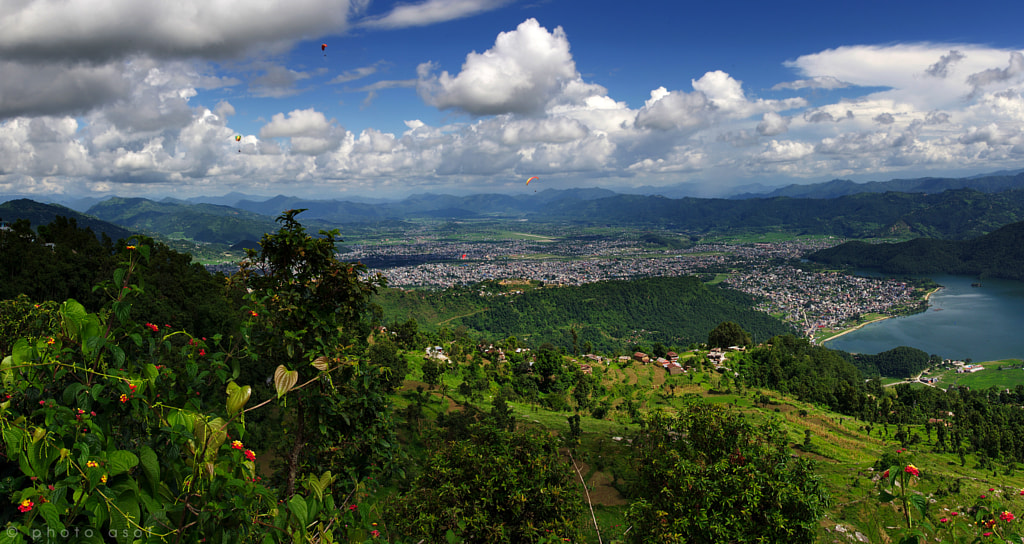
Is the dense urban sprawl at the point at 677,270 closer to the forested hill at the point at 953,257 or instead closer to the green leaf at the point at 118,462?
the forested hill at the point at 953,257

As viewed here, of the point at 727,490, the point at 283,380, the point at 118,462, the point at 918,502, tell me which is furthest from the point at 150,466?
the point at 727,490

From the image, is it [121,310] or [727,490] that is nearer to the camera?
[121,310]

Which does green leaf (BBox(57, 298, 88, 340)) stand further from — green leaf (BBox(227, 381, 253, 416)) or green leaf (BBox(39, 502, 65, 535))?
green leaf (BBox(39, 502, 65, 535))

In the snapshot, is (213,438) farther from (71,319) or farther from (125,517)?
(71,319)

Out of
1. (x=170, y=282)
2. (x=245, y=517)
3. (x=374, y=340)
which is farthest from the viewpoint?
(x=374, y=340)

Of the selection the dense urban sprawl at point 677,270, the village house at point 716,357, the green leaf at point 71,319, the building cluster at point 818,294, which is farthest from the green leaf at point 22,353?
the dense urban sprawl at point 677,270

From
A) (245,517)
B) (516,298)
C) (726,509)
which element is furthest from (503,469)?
(516,298)

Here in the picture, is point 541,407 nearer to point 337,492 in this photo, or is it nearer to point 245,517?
point 337,492
